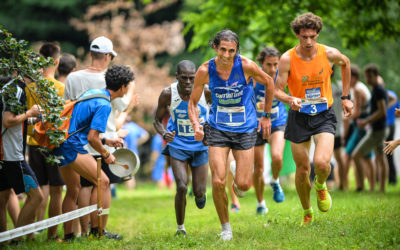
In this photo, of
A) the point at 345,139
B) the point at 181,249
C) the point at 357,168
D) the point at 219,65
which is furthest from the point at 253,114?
the point at 345,139

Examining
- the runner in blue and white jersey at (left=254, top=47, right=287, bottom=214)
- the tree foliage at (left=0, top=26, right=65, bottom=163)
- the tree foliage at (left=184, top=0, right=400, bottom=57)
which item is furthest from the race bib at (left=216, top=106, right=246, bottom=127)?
the tree foliage at (left=184, top=0, right=400, bottom=57)

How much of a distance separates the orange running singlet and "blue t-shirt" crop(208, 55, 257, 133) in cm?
68

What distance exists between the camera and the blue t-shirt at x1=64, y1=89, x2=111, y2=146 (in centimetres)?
709

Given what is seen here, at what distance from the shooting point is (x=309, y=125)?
7281mm

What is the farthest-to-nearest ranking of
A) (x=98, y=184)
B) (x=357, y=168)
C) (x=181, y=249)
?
(x=357, y=168)
(x=98, y=184)
(x=181, y=249)

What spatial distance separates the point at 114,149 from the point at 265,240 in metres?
2.80

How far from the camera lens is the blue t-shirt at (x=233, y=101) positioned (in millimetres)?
6898

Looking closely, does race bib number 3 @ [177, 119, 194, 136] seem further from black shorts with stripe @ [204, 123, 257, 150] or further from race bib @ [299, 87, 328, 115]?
race bib @ [299, 87, 328, 115]

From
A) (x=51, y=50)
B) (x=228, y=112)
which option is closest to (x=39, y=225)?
(x=228, y=112)

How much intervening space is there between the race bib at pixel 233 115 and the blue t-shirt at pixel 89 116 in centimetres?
145

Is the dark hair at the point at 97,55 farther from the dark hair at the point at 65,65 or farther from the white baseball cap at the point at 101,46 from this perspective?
the dark hair at the point at 65,65

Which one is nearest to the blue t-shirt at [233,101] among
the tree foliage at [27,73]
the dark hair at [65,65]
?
the tree foliage at [27,73]

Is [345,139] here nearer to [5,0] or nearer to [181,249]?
[181,249]

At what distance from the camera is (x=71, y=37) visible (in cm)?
3092
